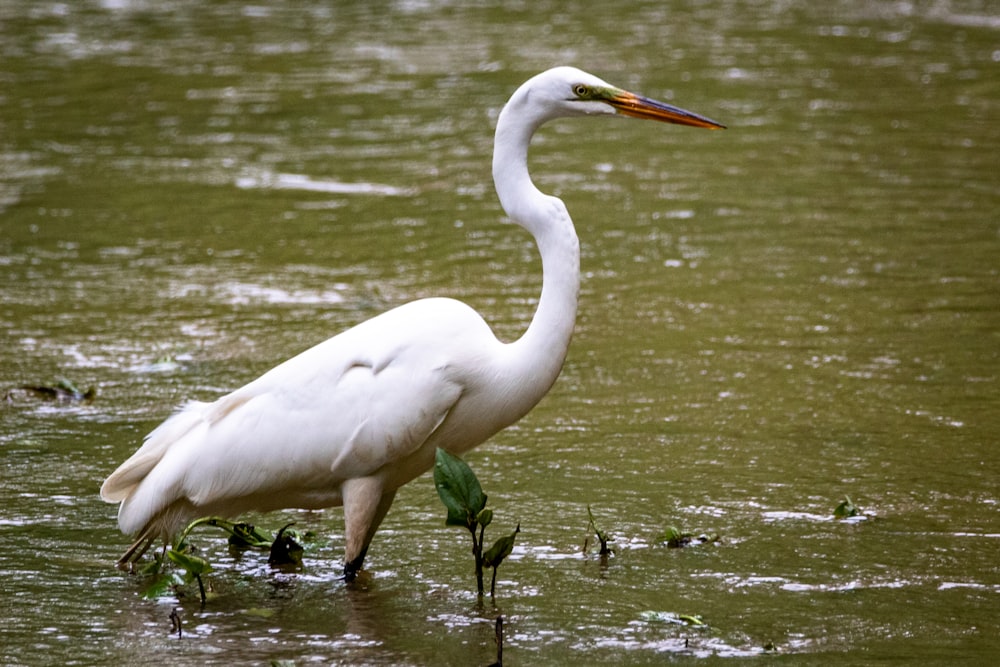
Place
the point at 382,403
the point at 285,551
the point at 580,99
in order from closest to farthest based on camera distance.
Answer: the point at 382,403 < the point at 580,99 < the point at 285,551

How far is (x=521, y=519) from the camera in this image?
17.1 ft

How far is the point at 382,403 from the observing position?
182 inches

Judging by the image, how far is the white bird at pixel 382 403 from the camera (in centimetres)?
462

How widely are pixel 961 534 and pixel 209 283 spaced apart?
185 inches

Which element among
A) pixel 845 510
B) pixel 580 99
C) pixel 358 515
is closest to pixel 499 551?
pixel 358 515

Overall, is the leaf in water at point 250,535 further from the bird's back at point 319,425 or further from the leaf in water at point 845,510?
the leaf in water at point 845,510

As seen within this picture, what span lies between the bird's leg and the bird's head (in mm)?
1327

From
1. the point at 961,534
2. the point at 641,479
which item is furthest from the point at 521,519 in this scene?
the point at 961,534

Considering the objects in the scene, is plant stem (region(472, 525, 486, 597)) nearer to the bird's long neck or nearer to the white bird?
the white bird

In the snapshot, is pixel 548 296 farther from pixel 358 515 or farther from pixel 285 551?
pixel 285 551

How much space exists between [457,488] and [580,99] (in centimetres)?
136

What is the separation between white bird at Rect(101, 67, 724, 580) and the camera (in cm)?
462

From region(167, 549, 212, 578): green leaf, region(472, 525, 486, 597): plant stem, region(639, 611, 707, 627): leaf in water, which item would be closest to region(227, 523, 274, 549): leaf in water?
region(167, 549, 212, 578): green leaf

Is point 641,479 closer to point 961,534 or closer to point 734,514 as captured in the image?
point 734,514
